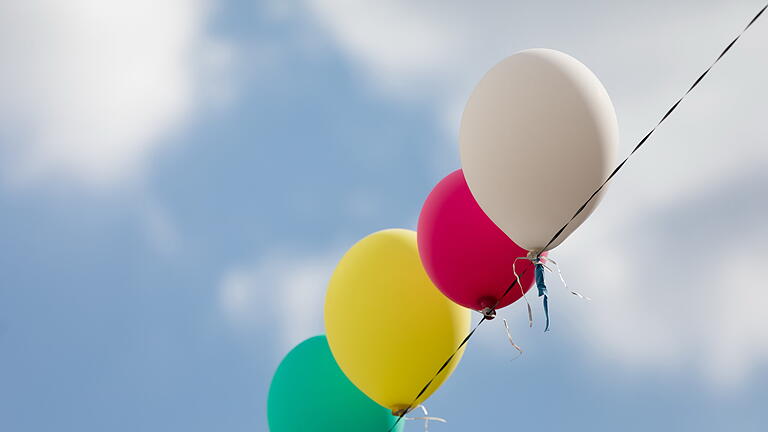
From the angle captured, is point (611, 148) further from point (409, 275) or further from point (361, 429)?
point (361, 429)

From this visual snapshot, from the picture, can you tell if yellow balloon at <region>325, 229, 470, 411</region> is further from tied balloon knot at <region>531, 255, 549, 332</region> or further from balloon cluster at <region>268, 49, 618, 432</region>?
tied balloon knot at <region>531, 255, 549, 332</region>

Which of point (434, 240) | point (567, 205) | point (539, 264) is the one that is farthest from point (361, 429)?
point (567, 205)

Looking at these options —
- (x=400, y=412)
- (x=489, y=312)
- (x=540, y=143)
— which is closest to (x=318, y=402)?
(x=400, y=412)

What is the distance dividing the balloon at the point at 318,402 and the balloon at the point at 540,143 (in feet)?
6.15

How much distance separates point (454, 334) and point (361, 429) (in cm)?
97

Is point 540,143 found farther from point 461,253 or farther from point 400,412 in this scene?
point 400,412

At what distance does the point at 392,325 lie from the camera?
5.01 m

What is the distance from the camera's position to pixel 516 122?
4125 millimetres

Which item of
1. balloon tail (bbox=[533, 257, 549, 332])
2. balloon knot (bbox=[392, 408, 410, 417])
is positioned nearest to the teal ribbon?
balloon tail (bbox=[533, 257, 549, 332])

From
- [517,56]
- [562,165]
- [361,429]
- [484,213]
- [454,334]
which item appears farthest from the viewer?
[361,429]

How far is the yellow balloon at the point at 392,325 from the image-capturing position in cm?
502

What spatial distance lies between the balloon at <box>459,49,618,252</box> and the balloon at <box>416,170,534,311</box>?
0.45 metres

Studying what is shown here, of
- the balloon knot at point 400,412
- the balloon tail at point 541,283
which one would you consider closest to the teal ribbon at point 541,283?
the balloon tail at point 541,283

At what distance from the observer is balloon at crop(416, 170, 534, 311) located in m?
4.78
